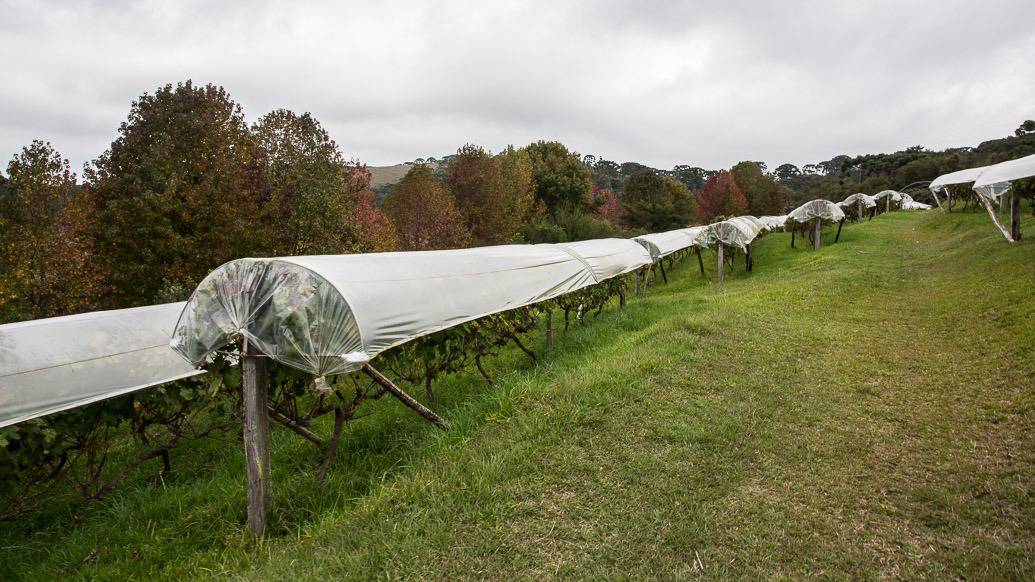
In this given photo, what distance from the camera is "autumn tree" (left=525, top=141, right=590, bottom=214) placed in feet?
143

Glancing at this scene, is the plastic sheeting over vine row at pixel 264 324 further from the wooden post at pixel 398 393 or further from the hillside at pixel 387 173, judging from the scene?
the hillside at pixel 387 173

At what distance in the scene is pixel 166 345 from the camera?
5594 millimetres

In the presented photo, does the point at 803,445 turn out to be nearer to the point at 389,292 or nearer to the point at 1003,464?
the point at 1003,464

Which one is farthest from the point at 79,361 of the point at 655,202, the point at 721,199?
the point at 721,199

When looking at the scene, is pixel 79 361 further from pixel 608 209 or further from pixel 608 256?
pixel 608 209

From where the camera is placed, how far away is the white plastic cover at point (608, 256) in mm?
9859

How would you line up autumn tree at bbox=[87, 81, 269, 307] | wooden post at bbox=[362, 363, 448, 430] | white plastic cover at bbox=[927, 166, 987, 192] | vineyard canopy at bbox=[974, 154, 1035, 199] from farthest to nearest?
white plastic cover at bbox=[927, 166, 987, 192] → autumn tree at bbox=[87, 81, 269, 307] → vineyard canopy at bbox=[974, 154, 1035, 199] → wooden post at bbox=[362, 363, 448, 430]

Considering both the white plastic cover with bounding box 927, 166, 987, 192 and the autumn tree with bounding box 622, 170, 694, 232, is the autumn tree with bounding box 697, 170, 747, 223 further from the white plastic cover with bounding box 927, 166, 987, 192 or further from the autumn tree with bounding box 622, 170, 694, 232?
the white plastic cover with bounding box 927, 166, 987, 192

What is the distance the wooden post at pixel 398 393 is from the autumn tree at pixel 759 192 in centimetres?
5664

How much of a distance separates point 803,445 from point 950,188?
1317 inches

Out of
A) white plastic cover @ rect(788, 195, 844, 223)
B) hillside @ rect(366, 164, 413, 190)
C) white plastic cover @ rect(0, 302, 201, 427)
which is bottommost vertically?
white plastic cover @ rect(0, 302, 201, 427)

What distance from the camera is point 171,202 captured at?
15047 mm

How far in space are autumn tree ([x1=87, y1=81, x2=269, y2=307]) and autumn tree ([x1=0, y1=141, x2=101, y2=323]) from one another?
767 millimetres

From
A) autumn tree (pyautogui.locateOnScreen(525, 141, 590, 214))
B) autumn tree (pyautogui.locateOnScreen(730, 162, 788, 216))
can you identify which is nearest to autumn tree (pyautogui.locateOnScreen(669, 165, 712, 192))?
autumn tree (pyautogui.locateOnScreen(730, 162, 788, 216))
